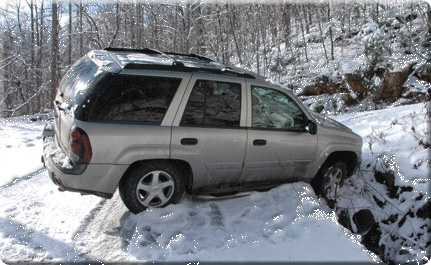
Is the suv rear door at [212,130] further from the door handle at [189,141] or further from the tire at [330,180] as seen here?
the tire at [330,180]

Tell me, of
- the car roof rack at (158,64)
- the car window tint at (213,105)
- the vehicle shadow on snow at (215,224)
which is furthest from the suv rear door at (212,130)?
the vehicle shadow on snow at (215,224)

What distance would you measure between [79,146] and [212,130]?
58.4 inches

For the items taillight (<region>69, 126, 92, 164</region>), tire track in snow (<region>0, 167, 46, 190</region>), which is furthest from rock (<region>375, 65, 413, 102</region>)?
taillight (<region>69, 126, 92, 164</region>)

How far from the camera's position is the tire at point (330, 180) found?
5242 mm

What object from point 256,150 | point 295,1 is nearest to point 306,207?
point 256,150

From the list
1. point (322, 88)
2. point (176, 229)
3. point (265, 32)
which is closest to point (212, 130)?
point (176, 229)

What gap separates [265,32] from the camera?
17.9m

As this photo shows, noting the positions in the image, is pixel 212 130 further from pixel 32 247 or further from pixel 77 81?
pixel 32 247

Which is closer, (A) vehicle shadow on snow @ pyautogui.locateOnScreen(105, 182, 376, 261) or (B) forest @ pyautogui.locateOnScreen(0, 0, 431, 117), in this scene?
(A) vehicle shadow on snow @ pyautogui.locateOnScreen(105, 182, 376, 261)

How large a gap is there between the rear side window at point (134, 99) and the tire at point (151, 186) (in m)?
0.54

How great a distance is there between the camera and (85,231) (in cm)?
366

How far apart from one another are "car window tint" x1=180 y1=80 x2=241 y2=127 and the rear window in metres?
1.11

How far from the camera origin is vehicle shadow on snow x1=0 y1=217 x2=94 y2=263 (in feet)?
10.3

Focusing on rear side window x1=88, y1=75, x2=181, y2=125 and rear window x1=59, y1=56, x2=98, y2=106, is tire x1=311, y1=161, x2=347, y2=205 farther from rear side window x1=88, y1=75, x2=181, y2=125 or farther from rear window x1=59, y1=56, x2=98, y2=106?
rear window x1=59, y1=56, x2=98, y2=106
